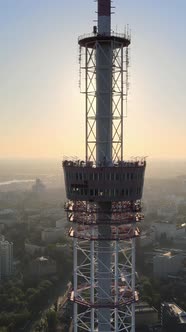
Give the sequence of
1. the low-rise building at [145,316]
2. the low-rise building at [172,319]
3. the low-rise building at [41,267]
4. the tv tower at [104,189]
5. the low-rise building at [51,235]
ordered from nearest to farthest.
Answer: the tv tower at [104,189]
the low-rise building at [172,319]
the low-rise building at [145,316]
the low-rise building at [41,267]
the low-rise building at [51,235]

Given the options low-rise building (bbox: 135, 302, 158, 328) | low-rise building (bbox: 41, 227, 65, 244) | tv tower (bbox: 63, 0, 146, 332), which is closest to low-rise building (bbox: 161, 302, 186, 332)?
low-rise building (bbox: 135, 302, 158, 328)

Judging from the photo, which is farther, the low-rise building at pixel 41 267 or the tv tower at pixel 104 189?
the low-rise building at pixel 41 267

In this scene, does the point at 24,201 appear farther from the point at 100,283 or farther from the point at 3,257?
the point at 100,283

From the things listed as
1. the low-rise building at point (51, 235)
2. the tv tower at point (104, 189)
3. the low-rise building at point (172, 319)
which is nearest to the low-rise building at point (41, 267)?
the low-rise building at point (51, 235)

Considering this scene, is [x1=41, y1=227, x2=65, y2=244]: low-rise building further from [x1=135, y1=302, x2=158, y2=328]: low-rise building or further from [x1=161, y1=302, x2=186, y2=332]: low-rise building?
[x1=161, y1=302, x2=186, y2=332]: low-rise building

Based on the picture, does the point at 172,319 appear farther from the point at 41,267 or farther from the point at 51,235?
the point at 51,235

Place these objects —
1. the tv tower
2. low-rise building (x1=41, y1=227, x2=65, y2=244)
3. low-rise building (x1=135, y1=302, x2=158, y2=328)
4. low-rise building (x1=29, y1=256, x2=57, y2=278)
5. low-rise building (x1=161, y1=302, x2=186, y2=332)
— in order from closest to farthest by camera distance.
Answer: the tv tower < low-rise building (x1=161, y1=302, x2=186, y2=332) < low-rise building (x1=135, y1=302, x2=158, y2=328) < low-rise building (x1=29, y1=256, x2=57, y2=278) < low-rise building (x1=41, y1=227, x2=65, y2=244)

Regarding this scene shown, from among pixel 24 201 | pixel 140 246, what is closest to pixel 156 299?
pixel 140 246

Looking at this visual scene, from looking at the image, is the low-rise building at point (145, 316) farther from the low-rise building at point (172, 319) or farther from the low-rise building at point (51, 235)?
the low-rise building at point (51, 235)

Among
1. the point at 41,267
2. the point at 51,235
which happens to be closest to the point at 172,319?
the point at 41,267

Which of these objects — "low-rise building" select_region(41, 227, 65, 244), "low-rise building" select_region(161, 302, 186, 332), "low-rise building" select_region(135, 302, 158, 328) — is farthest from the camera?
"low-rise building" select_region(41, 227, 65, 244)

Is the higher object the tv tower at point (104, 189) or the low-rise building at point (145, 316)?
the tv tower at point (104, 189)

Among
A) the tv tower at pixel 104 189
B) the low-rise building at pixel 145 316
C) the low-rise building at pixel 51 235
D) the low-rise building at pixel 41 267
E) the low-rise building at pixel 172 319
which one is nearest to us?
the tv tower at pixel 104 189
